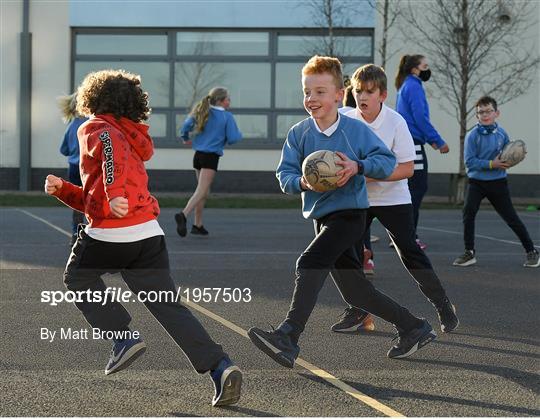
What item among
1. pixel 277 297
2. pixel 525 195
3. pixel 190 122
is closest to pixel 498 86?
pixel 525 195

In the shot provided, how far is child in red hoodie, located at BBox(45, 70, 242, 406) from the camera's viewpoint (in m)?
5.01

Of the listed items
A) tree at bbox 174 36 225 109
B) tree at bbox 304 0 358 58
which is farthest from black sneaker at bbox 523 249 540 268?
tree at bbox 174 36 225 109

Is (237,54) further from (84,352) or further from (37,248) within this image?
(84,352)

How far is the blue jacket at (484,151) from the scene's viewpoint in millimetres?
10672

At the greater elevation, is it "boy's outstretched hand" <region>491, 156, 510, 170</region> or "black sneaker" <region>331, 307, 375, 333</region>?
"boy's outstretched hand" <region>491, 156, 510, 170</region>

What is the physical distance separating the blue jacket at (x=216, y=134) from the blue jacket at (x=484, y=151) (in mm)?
4318

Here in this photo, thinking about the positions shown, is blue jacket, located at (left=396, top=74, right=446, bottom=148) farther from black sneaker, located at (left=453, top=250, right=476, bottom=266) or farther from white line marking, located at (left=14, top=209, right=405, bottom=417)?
white line marking, located at (left=14, top=209, right=405, bottom=417)

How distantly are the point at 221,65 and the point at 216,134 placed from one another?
13.3 metres

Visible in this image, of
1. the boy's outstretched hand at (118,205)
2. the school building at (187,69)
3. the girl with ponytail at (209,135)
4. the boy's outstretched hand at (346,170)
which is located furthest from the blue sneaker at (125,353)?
the school building at (187,69)

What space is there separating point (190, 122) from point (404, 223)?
794 centimetres

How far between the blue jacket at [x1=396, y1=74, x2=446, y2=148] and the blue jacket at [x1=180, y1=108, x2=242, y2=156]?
418 centimetres

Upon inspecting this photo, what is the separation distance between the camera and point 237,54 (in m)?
27.3

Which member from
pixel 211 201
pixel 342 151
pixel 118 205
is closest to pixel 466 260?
pixel 342 151

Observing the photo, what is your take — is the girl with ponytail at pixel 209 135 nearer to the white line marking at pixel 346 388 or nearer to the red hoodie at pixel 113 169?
the white line marking at pixel 346 388
